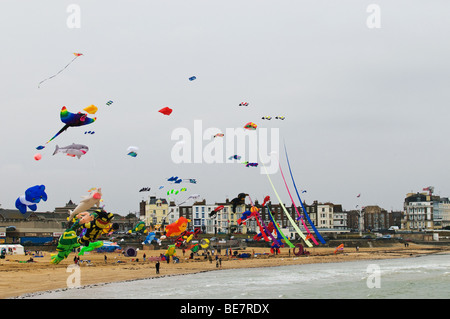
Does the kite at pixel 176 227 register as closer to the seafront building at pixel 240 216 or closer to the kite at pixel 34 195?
the kite at pixel 34 195

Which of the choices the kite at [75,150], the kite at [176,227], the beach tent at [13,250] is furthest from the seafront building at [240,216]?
the kite at [75,150]

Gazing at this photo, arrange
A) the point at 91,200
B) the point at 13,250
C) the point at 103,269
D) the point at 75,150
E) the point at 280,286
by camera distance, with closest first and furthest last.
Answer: the point at 91,200 < the point at 75,150 < the point at 280,286 < the point at 103,269 < the point at 13,250

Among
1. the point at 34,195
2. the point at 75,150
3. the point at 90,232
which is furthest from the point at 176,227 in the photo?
the point at 34,195

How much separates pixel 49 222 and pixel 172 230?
208 ft

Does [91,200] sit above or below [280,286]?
above

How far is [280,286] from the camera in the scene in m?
40.8

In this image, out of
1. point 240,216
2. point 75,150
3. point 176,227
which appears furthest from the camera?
point 240,216

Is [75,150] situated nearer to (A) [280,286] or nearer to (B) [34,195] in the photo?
(B) [34,195]

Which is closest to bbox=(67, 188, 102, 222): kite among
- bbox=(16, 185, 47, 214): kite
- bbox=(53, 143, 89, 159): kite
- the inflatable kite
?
the inflatable kite

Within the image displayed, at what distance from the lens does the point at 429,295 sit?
123ft

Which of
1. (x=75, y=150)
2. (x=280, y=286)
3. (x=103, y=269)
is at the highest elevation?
(x=75, y=150)

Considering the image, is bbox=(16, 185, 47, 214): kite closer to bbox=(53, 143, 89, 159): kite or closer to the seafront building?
bbox=(53, 143, 89, 159): kite

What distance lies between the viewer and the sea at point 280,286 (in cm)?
3534
